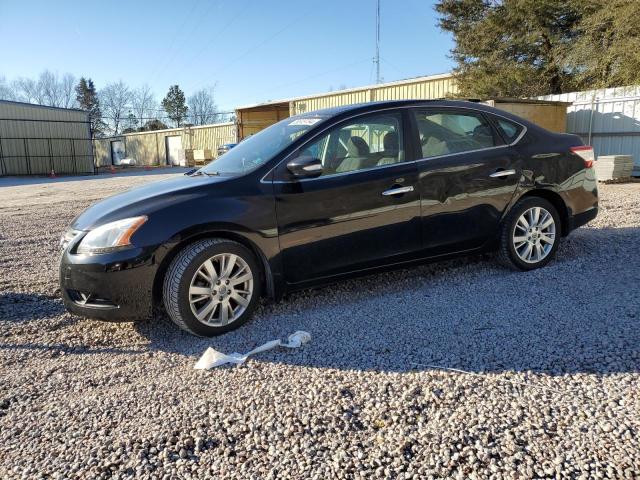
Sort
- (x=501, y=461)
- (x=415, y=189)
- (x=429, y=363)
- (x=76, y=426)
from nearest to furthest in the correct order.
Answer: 1. (x=501, y=461)
2. (x=76, y=426)
3. (x=429, y=363)
4. (x=415, y=189)

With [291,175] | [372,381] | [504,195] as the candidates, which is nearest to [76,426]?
[372,381]

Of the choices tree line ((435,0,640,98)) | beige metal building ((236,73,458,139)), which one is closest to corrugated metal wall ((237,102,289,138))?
beige metal building ((236,73,458,139))

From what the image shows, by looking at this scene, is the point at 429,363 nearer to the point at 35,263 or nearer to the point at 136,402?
the point at 136,402

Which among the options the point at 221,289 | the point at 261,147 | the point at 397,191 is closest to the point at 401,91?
the point at 261,147

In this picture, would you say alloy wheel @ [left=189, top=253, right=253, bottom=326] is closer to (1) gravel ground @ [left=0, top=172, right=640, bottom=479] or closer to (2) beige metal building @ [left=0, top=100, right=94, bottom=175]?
(1) gravel ground @ [left=0, top=172, right=640, bottom=479]

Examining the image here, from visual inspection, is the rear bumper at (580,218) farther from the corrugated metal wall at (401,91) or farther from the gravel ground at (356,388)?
the corrugated metal wall at (401,91)

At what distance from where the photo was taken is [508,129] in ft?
15.8

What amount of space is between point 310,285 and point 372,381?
49.0 inches

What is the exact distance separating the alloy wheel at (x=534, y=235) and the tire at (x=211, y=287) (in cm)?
255

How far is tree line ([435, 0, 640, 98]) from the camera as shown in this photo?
19.5 metres

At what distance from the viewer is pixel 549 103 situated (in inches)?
560

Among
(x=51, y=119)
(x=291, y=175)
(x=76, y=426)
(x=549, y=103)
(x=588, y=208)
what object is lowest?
(x=76, y=426)

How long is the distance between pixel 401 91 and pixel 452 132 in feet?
59.1

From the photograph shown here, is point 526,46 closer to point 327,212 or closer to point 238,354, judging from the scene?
point 327,212
